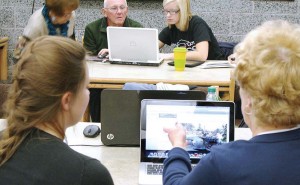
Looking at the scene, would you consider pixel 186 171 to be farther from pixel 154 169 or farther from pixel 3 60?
pixel 3 60

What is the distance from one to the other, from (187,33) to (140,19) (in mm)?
1069

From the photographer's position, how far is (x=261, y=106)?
1.13m

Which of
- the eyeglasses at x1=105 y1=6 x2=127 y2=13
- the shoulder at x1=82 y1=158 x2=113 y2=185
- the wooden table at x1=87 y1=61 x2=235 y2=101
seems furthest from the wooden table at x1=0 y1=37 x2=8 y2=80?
the shoulder at x1=82 y1=158 x2=113 y2=185

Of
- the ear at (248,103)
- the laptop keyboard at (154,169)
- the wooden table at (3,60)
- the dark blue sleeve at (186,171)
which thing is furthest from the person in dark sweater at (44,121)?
the wooden table at (3,60)

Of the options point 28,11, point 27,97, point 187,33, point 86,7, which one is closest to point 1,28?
point 28,11

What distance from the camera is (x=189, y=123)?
1.80 m

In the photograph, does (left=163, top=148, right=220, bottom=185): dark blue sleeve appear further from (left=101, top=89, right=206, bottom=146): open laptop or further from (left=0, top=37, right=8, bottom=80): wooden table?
(left=0, top=37, right=8, bottom=80): wooden table

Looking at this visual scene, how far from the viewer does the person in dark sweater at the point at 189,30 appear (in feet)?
13.0

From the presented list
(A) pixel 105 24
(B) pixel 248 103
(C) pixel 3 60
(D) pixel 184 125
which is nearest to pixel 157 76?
(A) pixel 105 24

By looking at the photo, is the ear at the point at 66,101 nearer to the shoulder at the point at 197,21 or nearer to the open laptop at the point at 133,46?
the open laptop at the point at 133,46

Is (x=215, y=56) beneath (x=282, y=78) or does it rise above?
beneath

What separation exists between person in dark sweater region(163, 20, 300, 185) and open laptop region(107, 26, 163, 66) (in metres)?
2.33

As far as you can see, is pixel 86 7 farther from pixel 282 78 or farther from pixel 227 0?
pixel 282 78

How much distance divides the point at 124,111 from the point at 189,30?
218 cm
